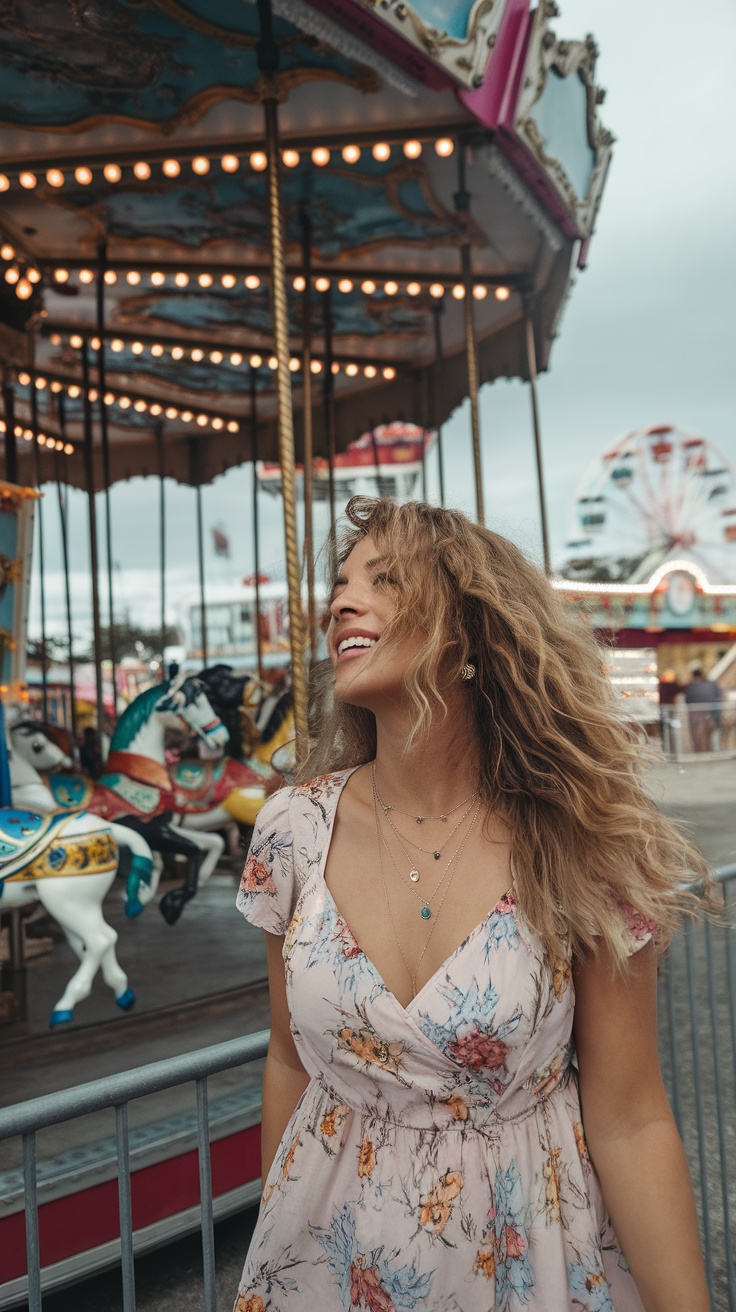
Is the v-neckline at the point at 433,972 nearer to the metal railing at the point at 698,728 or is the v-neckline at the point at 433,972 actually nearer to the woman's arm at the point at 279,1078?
the woman's arm at the point at 279,1078

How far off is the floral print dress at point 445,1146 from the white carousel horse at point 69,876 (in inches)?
106

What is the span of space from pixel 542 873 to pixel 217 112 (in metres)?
4.52

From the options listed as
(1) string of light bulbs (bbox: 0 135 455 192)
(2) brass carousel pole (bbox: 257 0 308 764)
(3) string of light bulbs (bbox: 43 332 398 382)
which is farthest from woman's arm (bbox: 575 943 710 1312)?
(3) string of light bulbs (bbox: 43 332 398 382)

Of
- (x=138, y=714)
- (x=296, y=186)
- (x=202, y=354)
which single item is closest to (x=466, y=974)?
(x=138, y=714)

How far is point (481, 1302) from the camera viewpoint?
3.69ft

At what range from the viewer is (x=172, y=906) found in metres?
5.02

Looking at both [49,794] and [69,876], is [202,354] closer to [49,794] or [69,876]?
[49,794]

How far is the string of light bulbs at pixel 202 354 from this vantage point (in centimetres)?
805

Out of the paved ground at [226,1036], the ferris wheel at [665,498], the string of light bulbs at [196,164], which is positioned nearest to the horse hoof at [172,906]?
the paved ground at [226,1036]

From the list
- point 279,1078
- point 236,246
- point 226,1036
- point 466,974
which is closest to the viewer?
point 466,974

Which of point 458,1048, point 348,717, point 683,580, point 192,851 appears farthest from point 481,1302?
point 683,580

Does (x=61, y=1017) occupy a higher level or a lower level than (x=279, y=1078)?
lower

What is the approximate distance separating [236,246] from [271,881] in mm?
5795

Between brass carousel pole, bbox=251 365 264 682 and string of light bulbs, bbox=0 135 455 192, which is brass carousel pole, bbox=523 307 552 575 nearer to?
string of light bulbs, bbox=0 135 455 192
